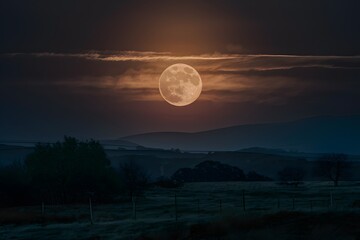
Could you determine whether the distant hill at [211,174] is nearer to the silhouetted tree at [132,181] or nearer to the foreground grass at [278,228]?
the silhouetted tree at [132,181]

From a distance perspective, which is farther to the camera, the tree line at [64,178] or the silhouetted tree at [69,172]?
the silhouetted tree at [69,172]

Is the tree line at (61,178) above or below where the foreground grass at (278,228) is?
above

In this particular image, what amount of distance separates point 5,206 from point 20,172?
33.1ft

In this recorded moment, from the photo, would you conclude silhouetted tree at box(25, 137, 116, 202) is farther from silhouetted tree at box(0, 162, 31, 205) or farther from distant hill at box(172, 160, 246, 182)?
distant hill at box(172, 160, 246, 182)

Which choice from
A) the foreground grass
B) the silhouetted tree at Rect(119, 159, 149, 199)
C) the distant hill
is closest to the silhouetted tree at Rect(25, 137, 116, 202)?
the silhouetted tree at Rect(119, 159, 149, 199)

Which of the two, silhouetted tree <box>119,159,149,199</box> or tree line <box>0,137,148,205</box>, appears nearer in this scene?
tree line <box>0,137,148,205</box>

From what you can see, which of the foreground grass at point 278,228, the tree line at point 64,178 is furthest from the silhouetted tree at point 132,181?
the foreground grass at point 278,228

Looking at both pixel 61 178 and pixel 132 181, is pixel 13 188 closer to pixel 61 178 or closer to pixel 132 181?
pixel 61 178

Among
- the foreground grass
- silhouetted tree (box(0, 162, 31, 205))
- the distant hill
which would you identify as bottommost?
the foreground grass

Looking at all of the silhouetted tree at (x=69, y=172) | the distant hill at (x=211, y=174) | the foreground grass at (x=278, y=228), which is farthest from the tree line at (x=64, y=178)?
the distant hill at (x=211, y=174)

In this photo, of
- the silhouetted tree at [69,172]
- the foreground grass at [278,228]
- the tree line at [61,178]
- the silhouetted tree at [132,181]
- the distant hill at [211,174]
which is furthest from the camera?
the distant hill at [211,174]

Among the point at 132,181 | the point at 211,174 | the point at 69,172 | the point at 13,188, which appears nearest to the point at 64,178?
the point at 69,172

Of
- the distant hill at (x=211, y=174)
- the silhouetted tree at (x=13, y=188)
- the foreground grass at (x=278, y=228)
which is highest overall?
the distant hill at (x=211, y=174)

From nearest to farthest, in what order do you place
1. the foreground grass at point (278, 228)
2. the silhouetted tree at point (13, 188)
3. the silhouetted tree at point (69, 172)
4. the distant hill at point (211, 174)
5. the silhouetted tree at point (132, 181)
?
the foreground grass at point (278, 228), the silhouetted tree at point (13, 188), the silhouetted tree at point (69, 172), the silhouetted tree at point (132, 181), the distant hill at point (211, 174)
